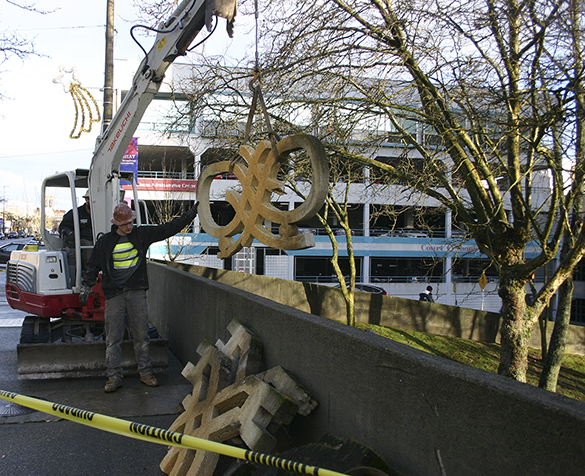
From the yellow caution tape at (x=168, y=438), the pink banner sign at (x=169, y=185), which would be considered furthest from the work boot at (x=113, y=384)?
the pink banner sign at (x=169, y=185)

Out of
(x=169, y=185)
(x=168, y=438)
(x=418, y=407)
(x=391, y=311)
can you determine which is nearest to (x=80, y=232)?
(x=168, y=438)

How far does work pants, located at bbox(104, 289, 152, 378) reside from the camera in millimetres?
5824

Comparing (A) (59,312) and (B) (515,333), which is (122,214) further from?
(B) (515,333)

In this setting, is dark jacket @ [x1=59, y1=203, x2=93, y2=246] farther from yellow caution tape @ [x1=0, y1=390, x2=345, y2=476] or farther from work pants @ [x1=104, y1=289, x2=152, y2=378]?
yellow caution tape @ [x1=0, y1=390, x2=345, y2=476]

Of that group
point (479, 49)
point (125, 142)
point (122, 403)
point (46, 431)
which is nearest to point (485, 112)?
point (479, 49)

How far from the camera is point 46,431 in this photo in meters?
4.54

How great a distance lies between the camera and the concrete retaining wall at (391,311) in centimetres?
1639

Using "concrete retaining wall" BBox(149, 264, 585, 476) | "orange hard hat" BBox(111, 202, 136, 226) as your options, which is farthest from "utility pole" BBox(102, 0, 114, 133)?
"concrete retaining wall" BBox(149, 264, 585, 476)

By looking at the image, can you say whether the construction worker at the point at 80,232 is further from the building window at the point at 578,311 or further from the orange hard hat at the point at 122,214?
the building window at the point at 578,311

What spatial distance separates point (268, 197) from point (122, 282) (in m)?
2.54

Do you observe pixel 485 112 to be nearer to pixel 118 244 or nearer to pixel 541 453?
pixel 118 244

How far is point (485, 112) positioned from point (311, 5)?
144 inches

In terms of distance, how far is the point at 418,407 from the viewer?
8.11ft

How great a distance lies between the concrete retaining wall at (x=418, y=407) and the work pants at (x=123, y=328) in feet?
7.52
